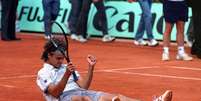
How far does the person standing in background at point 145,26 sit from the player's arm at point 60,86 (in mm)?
Result: 8436

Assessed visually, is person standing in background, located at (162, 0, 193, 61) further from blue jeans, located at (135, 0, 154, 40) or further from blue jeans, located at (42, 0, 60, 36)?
blue jeans, located at (42, 0, 60, 36)

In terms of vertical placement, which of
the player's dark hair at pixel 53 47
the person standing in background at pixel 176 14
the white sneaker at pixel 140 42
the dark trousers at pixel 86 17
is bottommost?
the white sneaker at pixel 140 42

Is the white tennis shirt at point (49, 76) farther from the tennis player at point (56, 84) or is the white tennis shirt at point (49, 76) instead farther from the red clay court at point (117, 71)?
the red clay court at point (117, 71)

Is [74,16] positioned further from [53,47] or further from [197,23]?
[53,47]

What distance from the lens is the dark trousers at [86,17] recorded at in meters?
15.6

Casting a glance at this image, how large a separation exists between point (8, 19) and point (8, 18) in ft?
0.11

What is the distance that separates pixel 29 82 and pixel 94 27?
721 centimetres

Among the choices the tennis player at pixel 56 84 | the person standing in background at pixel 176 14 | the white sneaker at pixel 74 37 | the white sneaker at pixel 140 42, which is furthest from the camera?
the white sneaker at pixel 74 37

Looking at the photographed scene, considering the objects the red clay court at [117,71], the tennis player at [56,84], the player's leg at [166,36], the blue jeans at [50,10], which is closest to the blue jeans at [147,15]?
the red clay court at [117,71]

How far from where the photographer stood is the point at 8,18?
1576cm

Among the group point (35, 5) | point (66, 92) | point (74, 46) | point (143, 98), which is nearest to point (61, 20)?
point (35, 5)

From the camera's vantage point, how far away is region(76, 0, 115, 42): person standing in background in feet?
51.3

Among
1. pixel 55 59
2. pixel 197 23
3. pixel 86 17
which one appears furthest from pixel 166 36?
pixel 55 59

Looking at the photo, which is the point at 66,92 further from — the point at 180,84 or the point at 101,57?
the point at 101,57
